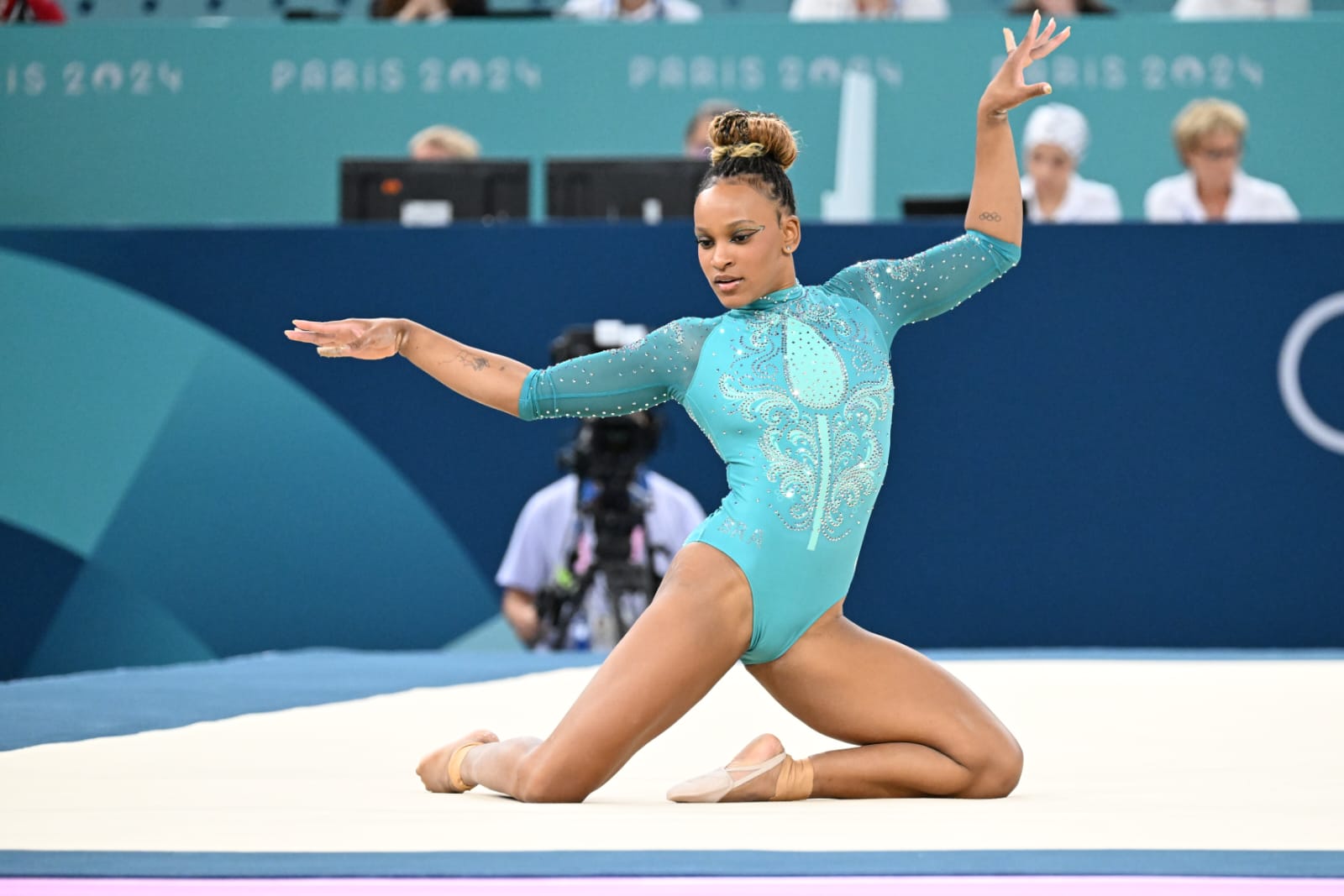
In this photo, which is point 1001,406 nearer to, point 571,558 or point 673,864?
point 571,558

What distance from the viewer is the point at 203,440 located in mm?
5980

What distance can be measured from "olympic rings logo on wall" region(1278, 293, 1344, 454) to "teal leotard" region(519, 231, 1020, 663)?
10.8 ft

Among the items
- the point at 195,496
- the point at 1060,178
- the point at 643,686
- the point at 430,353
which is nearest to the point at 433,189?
the point at 195,496

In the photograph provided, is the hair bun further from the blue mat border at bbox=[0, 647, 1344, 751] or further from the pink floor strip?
the blue mat border at bbox=[0, 647, 1344, 751]

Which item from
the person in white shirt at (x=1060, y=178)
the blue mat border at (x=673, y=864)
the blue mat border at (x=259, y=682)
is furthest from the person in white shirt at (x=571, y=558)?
the blue mat border at (x=673, y=864)

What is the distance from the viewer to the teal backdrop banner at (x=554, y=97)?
7551 millimetres

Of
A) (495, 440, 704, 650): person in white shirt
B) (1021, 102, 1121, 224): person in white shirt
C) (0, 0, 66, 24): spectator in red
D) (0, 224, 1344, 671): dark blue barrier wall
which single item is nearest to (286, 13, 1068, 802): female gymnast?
(495, 440, 704, 650): person in white shirt

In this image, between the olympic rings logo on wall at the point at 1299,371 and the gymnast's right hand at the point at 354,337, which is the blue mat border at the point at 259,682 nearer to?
the olympic rings logo on wall at the point at 1299,371

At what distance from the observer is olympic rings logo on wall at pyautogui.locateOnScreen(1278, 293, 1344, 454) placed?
19.2ft

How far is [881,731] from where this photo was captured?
292 cm

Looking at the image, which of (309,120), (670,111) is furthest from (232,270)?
(670,111)

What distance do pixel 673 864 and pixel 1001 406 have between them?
413 centimetres

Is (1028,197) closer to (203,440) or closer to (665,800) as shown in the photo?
(203,440)

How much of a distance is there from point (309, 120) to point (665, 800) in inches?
222
